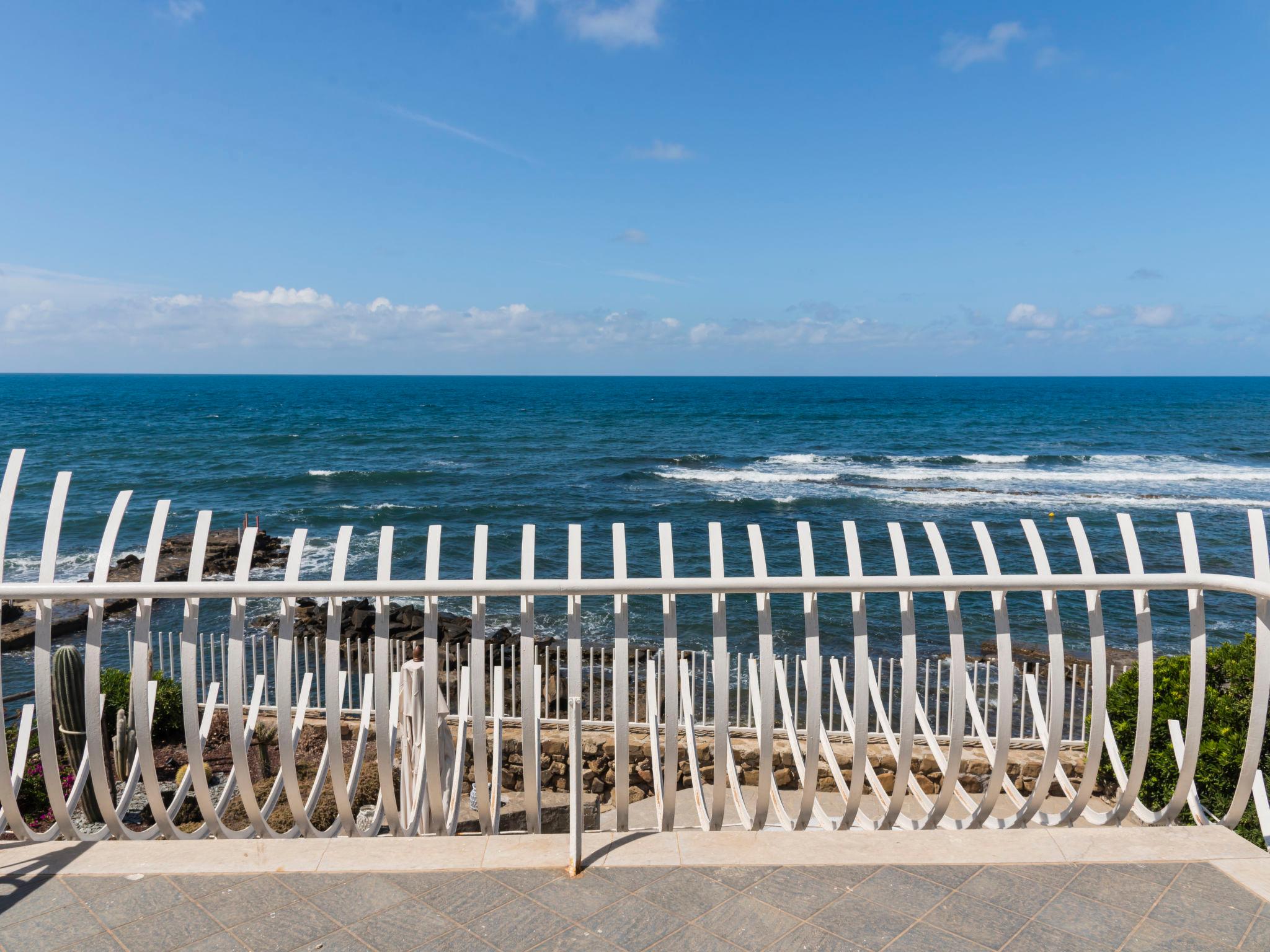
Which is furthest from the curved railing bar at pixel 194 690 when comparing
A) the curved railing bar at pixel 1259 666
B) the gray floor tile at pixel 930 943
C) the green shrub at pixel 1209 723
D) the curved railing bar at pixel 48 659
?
the green shrub at pixel 1209 723

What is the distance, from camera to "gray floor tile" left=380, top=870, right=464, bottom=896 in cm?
279

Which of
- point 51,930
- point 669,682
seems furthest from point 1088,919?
point 51,930

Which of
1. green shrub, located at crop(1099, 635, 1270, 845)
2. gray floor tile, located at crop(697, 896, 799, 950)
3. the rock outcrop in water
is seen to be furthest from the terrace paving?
the rock outcrop in water

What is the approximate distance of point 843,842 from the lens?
3.09 m

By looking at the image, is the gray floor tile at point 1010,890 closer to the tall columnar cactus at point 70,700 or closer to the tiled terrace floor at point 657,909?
the tiled terrace floor at point 657,909

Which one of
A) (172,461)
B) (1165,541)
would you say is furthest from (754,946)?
(172,461)

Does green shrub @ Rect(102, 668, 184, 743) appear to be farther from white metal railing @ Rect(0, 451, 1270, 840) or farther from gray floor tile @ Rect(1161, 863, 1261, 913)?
gray floor tile @ Rect(1161, 863, 1261, 913)

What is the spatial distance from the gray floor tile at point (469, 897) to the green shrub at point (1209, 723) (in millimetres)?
3500

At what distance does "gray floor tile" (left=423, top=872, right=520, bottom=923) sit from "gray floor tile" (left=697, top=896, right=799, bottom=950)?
64 centimetres

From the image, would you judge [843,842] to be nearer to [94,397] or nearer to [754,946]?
[754,946]

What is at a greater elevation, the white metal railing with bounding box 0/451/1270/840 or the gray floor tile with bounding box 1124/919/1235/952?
the white metal railing with bounding box 0/451/1270/840

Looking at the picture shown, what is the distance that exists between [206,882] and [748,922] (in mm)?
1755

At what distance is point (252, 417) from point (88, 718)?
252ft

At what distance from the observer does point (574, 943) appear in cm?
256
